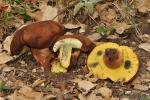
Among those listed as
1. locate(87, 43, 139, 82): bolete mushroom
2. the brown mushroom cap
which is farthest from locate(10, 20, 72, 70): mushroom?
locate(87, 43, 139, 82): bolete mushroom

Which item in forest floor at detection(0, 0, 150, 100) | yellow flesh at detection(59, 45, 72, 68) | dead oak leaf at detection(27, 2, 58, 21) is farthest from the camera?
dead oak leaf at detection(27, 2, 58, 21)

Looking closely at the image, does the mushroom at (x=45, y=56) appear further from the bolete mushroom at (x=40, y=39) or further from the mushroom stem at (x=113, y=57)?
the mushroom stem at (x=113, y=57)

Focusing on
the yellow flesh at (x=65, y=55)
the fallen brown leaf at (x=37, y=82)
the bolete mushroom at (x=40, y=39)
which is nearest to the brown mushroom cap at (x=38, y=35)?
the bolete mushroom at (x=40, y=39)

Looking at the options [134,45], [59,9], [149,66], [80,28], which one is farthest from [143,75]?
[59,9]

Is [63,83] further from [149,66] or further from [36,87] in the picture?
[149,66]

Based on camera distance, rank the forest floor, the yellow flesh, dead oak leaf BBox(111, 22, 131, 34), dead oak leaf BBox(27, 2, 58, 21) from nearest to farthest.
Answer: the forest floor, the yellow flesh, dead oak leaf BBox(111, 22, 131, 34), dead oak leaf BBox(27, 2, 58, 21)

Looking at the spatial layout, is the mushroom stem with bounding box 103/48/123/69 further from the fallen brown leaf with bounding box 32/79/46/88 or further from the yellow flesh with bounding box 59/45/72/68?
the fallen brown leaf with bounding box 32/79/46/88
